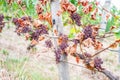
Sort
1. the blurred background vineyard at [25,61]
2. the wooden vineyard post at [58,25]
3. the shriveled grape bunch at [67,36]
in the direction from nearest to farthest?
the shriveled grape bunch at [67,36] < the wooden vineyard post at [58,25] < the blurred background vineyard at [25,61]

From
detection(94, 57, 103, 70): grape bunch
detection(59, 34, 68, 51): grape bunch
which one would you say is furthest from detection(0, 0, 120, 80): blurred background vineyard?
detection(94, 57, 103, 70): grape bunch

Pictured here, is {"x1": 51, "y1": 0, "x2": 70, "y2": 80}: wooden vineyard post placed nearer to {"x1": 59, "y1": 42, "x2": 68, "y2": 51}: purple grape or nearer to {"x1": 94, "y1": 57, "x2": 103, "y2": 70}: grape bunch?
{"x1": 59, "y1": 42, "x2": 68, "y2": 51}: purple grape

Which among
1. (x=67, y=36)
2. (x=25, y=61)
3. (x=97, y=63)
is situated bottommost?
(x=25, y=61)

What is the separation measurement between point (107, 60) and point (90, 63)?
16.7 ft

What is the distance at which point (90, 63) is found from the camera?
1496mm

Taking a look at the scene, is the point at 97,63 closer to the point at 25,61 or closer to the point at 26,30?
the point at 26,30

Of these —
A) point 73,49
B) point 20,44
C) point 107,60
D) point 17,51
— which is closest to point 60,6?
point 73,49

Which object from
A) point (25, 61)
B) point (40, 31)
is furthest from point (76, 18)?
point (25, 61)

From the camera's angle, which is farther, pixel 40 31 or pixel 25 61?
pixel 25 61

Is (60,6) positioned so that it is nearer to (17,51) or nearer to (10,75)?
(10,75)

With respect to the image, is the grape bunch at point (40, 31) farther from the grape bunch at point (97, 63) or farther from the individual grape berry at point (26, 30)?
the grape bunch at point (97, 63)

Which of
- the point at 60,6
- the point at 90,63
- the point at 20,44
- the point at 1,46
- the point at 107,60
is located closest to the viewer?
the point at 90,63

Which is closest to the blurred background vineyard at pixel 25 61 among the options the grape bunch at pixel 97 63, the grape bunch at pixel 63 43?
the grape bunch at pixel 63 43

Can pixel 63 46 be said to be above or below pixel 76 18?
below
